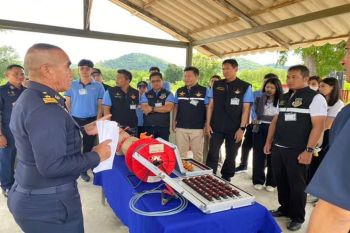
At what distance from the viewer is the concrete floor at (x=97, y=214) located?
254 cm

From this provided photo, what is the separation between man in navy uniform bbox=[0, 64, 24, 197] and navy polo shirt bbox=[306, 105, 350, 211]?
335cm

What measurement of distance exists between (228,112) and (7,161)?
2.78 m

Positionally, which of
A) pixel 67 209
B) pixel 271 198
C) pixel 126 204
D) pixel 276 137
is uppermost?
pixel 276 137

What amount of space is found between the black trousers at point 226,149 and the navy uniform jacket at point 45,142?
2.57 meters

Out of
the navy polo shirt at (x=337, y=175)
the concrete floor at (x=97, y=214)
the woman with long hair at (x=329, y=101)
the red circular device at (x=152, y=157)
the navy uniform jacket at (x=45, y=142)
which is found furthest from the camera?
the woman with long hair at (x=329, y=101)

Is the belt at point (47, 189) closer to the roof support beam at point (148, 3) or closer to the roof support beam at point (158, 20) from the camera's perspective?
the roof support beam at point (148, 3)

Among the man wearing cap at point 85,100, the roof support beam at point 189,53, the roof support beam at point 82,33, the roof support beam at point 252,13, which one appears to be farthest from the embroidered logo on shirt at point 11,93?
the roof support beam at point 189,53

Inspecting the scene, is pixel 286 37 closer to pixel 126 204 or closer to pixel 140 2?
pixel 140 2

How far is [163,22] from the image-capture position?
18.6ft

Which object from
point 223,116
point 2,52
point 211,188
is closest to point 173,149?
point 211,188

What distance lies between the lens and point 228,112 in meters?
3.53

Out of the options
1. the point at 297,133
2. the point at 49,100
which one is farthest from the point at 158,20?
the point at 49,100

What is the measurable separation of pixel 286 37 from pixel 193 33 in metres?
1.95

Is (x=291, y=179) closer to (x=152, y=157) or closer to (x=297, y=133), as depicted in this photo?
(x=297, y=133)
